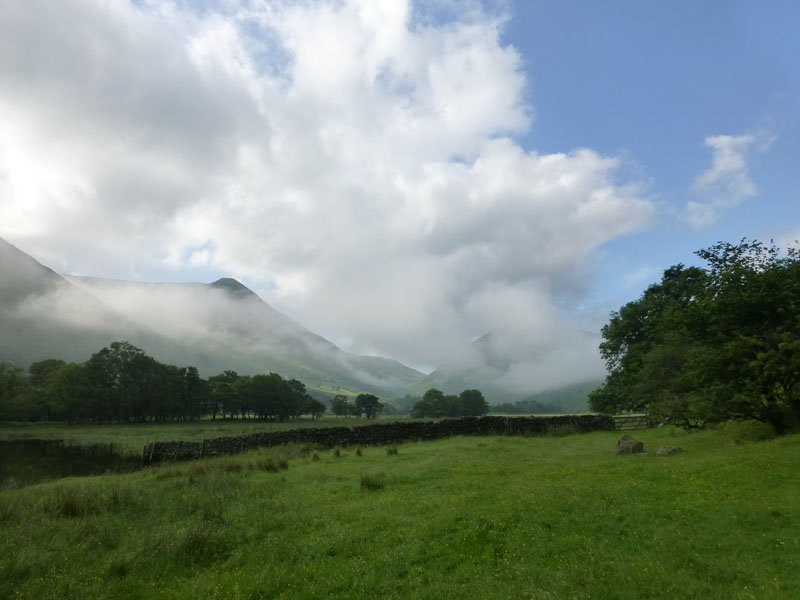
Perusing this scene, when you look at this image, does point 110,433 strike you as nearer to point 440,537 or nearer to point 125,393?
point 125,393

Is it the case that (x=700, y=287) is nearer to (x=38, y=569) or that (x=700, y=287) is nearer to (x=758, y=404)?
(x=758, y=404)

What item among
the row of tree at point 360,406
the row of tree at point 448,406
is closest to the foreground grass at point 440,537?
the row of tree at point 360,406

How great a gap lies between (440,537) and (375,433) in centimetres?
2776

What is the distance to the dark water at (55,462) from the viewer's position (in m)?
26.4

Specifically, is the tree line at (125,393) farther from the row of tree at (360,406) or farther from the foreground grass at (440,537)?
the foreground grass at (440,537)

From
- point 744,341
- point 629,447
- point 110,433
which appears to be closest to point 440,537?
point 629,447

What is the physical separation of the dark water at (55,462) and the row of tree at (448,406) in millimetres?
106062

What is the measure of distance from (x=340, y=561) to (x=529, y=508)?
5373 millimetres

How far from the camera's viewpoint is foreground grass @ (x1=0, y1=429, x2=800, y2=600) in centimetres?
802

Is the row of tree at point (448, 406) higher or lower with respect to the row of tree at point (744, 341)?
lower

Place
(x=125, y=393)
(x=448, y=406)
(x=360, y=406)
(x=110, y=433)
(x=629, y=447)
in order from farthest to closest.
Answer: (x=360, y=406) → (x=448, y=406) → (x=125, y=393) → (x=110, y=433) → (x=629, y=447)

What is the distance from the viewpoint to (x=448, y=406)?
140m

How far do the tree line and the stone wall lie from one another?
207 ft

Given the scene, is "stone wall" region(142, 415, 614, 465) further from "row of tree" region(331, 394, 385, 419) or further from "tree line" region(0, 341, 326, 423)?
"row of tree" region(331, 394, 385, 419)
